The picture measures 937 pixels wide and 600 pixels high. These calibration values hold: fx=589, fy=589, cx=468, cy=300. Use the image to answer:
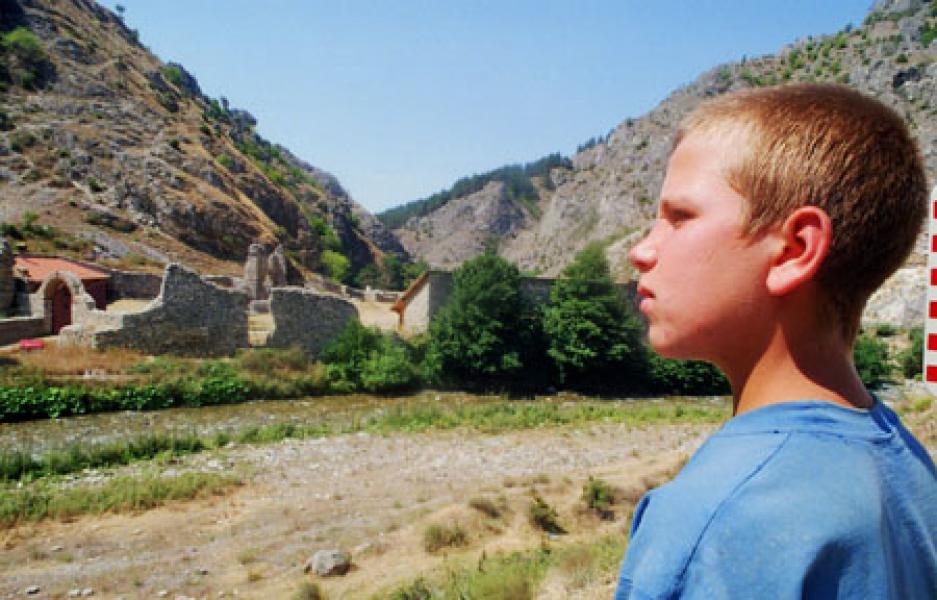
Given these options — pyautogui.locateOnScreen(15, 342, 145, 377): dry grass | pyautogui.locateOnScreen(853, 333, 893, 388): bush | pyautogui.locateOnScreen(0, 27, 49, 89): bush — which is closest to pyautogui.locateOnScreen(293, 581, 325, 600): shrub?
pyautogui.locateOnScreen(15, 342, 145, 377): dry grass

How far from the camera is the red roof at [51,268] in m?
27.4

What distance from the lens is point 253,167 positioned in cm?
7388

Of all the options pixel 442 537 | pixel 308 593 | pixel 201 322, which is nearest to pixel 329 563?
pixel 308 593

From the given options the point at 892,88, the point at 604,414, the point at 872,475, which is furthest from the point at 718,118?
the point at 892,88

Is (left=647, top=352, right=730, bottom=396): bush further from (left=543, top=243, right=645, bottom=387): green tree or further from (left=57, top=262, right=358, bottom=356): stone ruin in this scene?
(left=57, top=262, right=358, bottom=356): stone ruin

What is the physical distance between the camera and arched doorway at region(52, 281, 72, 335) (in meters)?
24.4

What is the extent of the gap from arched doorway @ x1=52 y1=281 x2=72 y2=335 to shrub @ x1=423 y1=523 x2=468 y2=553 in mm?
22186

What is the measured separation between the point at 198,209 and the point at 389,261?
32683 mm

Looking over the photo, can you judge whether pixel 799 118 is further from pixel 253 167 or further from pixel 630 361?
pixel 253 167

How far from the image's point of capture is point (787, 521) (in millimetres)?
798

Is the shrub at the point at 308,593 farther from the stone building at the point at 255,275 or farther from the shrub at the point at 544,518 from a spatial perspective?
the stone building at the point at 255,275

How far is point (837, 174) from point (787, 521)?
56 centimetres

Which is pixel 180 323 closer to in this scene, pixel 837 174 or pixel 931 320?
pixel 931 320

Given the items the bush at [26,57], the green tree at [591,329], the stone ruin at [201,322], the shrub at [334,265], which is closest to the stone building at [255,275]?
the stone ruin at [201,322]
